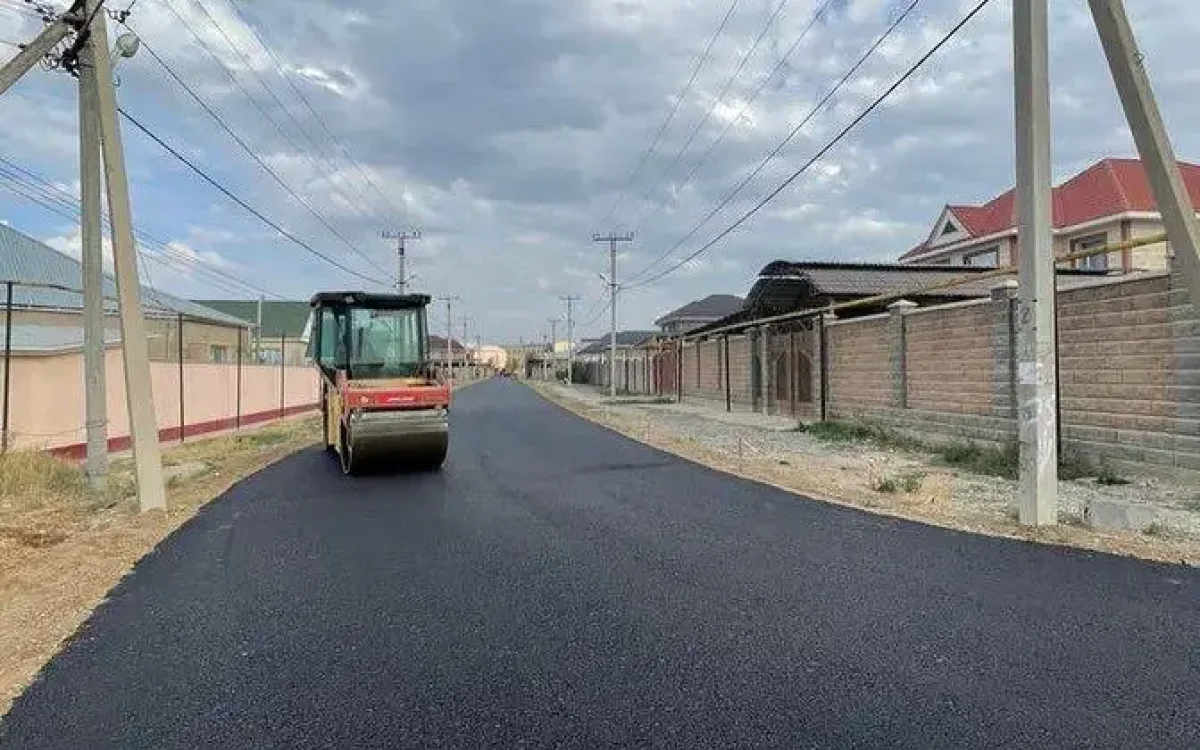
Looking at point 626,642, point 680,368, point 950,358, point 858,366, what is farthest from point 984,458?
point 680,368

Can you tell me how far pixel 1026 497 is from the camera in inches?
355

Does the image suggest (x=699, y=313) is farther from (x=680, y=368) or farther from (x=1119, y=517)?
(x=1119, y=517)

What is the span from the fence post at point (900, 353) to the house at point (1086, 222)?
13.4m

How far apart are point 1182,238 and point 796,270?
16806 millimetres

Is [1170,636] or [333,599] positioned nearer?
[1170,636]

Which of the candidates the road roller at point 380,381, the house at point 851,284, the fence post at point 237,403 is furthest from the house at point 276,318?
the road roller at point 380,381

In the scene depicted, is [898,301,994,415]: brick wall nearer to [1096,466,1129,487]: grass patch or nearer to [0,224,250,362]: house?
[1096,466,1129,487]: grass patch

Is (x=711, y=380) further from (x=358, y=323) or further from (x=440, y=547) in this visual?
(x=440, y=547)

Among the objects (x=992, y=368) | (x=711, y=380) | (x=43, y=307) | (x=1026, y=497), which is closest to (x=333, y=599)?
(x=1026, y=497)

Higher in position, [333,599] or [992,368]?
[992,368]

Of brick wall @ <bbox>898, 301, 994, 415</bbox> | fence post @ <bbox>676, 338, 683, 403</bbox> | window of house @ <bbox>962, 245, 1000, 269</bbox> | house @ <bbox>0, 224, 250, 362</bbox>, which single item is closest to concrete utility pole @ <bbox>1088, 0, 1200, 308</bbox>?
brick wall @ <bbox>898, 301, 994, 415</bbox>

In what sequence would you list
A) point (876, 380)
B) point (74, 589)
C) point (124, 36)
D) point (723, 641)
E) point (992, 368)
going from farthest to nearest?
point (876, 380), point (992, 368), point (124, 36), point (74, 589), point (723, 641)

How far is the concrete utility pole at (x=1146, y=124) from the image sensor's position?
8414mm

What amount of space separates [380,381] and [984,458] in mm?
9596
